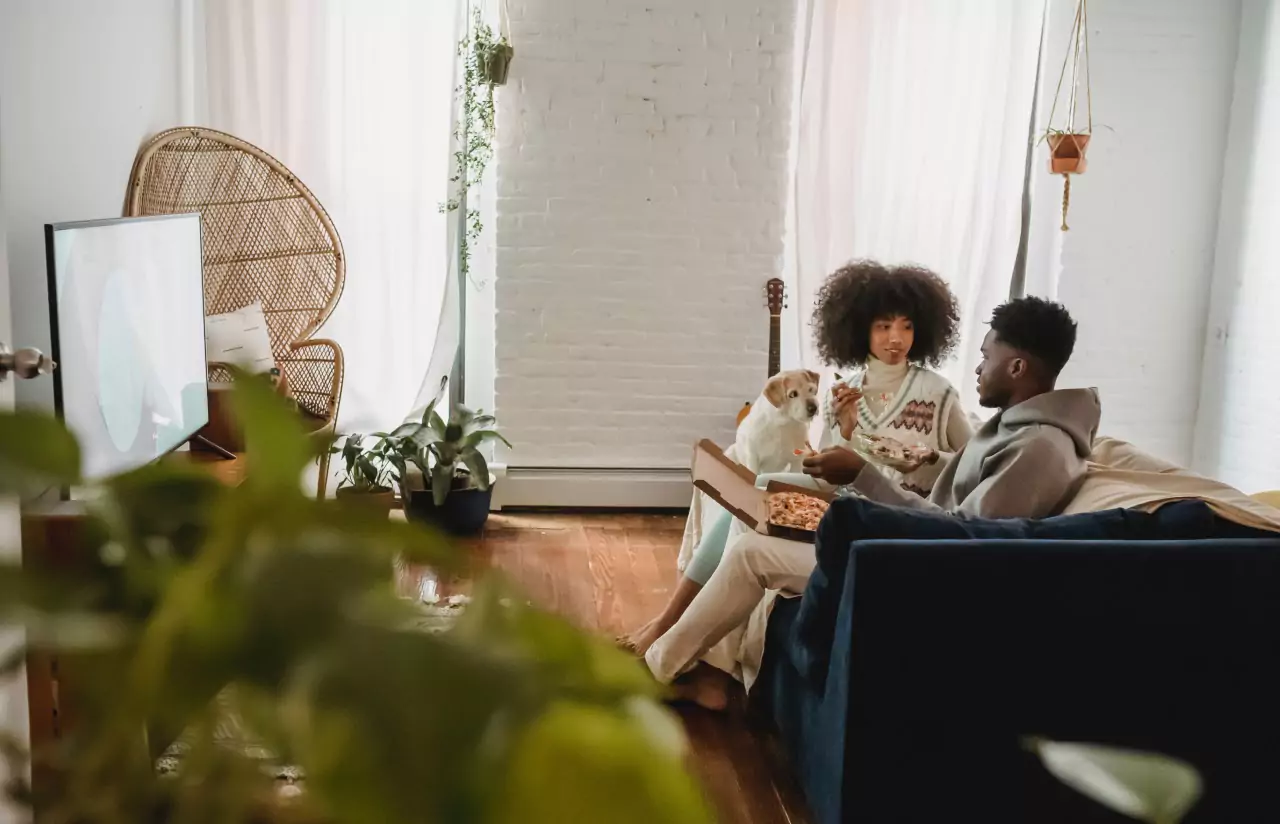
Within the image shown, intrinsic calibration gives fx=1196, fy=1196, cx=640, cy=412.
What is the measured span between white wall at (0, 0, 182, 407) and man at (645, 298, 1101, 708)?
146 cm

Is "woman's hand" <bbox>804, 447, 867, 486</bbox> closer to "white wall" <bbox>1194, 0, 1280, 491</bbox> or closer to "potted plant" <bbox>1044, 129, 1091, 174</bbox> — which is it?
"potted plant" <bbox>1044, 129, 1091, 174</bbox>

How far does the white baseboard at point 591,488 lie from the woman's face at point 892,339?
4.35 feet

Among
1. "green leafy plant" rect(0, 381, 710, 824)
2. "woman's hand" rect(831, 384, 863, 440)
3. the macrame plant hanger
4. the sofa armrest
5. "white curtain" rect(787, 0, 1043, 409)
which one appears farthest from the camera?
"white curtain" rect(787, 0, 1043, 409)

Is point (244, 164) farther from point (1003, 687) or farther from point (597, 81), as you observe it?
point (1003, 687)

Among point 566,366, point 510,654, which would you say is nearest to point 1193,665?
point 510,654

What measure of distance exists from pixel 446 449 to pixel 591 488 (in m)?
0.73

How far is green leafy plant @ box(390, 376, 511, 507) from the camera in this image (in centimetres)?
414

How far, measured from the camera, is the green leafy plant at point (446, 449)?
13.6 ft

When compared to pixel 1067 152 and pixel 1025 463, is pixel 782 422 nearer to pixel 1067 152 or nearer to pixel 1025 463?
pixel 1025 463

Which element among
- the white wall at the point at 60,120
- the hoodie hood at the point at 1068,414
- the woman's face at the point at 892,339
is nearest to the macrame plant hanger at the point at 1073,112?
the woman's face at the point at 892,339

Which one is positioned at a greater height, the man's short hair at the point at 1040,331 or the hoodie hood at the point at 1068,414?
the man's short hair at the point at 1040,331

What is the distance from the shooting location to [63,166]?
2781 mm

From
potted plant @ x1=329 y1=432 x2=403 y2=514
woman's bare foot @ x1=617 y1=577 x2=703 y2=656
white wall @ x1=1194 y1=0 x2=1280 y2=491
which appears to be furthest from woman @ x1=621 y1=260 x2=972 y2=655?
white wall @ x1=1194 y1=0 x2=1280 y2=491

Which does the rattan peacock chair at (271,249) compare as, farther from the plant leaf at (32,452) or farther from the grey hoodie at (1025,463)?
the plant leaf at (32,452)
